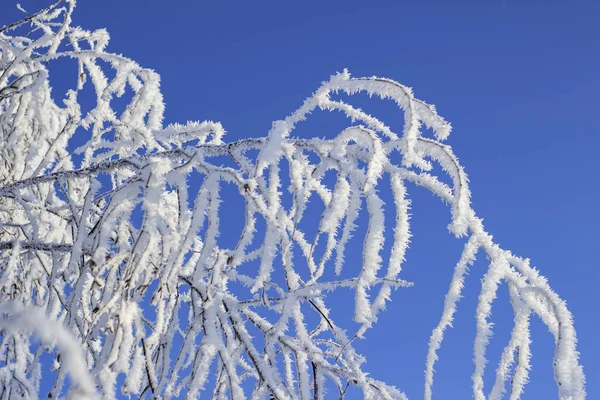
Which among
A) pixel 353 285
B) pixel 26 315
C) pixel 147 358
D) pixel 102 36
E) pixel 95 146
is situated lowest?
pixel 26 315

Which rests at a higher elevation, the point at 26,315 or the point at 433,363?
the point at 433,363

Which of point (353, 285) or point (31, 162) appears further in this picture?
point (31, 162)

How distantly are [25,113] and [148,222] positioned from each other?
1.50 m

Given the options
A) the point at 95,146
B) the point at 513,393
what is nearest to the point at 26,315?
the point at 513,393

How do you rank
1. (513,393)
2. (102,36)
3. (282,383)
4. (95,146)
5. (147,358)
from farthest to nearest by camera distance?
(102,36) < (95,146) < (282,383) < (147,358) < (513,393)

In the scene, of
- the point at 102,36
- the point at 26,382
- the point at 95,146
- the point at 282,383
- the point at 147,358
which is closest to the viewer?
the point at 147,358

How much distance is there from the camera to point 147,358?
1.37m

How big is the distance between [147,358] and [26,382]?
2.06ft

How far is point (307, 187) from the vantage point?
1443 mm

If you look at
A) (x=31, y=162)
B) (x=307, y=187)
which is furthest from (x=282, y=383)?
(x=31, y=162)

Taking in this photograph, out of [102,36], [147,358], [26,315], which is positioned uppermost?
[102,36]

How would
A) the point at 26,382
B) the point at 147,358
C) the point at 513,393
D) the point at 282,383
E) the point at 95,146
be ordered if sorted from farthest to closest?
the point at 95,146
the point at 26,382
the point at 282,383
the point at 147,358
the point at 513,393

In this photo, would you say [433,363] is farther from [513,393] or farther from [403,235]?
[403,235]

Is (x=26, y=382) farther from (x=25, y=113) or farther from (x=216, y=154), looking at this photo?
(x=25, y=113)
